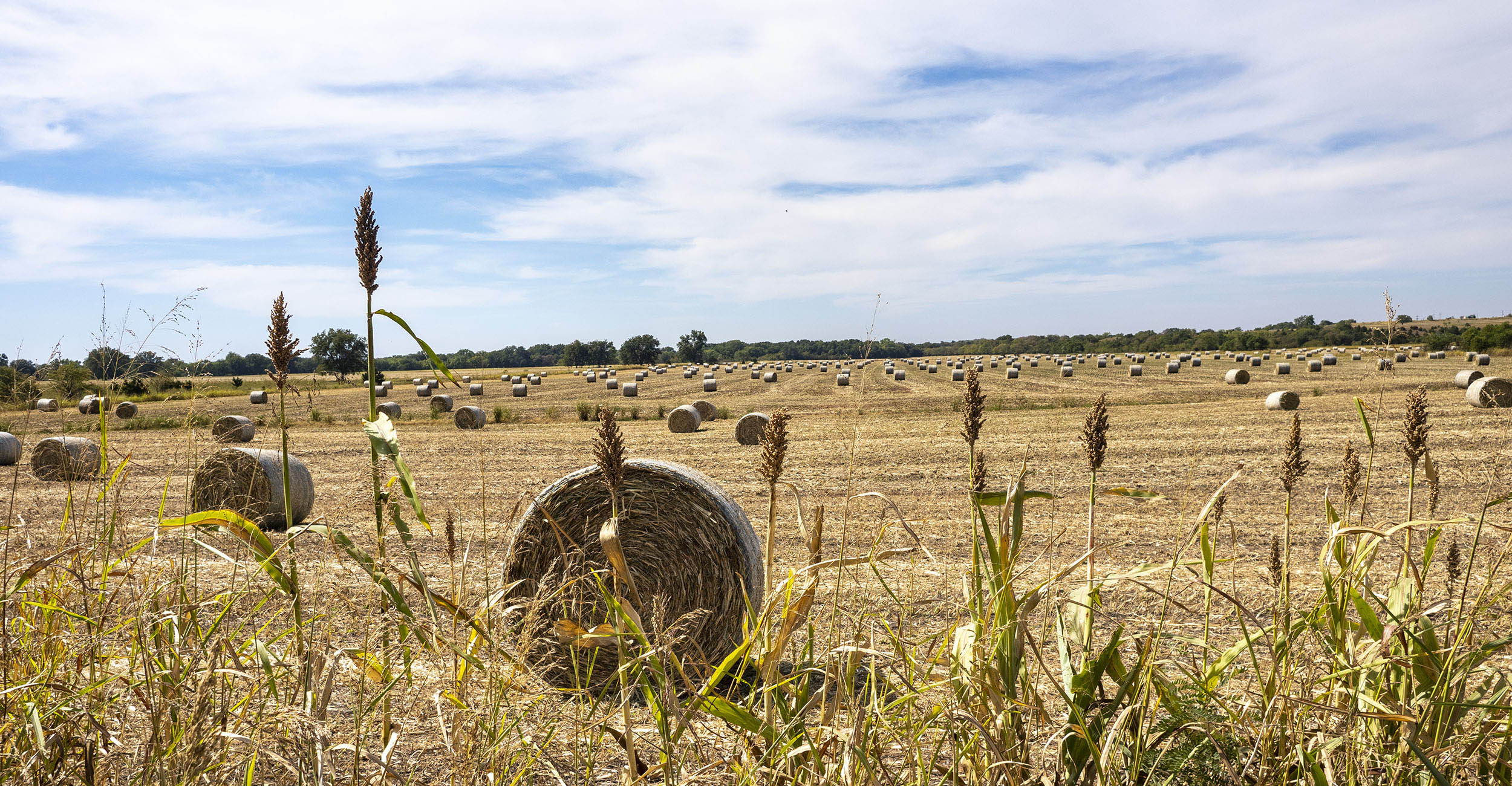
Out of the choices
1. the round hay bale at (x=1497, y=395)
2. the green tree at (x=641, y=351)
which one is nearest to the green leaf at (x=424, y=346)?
the round hay bale at (x=1497, y=395)

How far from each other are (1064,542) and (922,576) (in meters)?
3.13

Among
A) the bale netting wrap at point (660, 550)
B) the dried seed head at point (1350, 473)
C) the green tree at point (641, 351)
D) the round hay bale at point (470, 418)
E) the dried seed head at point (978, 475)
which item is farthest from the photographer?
the green tree at point (641, 351)

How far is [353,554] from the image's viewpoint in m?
1.99

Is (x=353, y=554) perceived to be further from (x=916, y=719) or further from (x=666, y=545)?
(x=666, y=545)

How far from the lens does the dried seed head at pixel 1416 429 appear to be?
8.21 feet

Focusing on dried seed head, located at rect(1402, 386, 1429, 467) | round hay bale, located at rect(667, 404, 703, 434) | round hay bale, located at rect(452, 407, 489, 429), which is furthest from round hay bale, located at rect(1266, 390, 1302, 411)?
dried seed head, located at rect(1402, 386, 1429, 467)

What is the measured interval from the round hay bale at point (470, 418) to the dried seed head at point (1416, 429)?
23.9m

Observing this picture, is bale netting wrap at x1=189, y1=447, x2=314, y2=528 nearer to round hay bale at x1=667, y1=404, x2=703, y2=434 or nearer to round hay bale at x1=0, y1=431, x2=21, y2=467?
round hay bale at x1=0, y1=431, x2=21, y2=467

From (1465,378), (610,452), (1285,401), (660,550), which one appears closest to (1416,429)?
(610,452)

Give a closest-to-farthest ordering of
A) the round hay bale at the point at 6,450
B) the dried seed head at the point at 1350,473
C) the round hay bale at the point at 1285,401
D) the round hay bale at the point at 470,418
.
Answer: the dried seed head at the point at 1350,473
the round hay bale at the point at 6,450
the round hay bale at the point at 1285,401
the round hay bale at the point at 470,418

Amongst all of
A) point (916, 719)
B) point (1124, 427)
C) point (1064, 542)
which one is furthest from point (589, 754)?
point (1124, 427)

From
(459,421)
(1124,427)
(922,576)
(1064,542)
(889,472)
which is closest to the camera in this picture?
(922,576)

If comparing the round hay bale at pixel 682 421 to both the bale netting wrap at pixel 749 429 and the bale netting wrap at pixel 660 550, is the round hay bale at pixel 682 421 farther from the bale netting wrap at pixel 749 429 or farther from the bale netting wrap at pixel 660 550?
the bale netting wrap at pixel 660 550

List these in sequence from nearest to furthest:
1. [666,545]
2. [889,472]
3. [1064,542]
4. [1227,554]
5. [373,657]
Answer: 1. [373,657]
2. [666,545]
3. [1227,554]
4. [1064,542]
5. [889,472]
